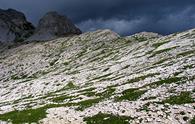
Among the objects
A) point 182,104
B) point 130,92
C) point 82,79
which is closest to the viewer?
point 182,104

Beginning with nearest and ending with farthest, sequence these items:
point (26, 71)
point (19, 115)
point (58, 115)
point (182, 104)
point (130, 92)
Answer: point (182, 104)
point (58, 115)
point (19, 115)
point (130, 92)
point (26, 71)

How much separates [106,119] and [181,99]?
924 cm

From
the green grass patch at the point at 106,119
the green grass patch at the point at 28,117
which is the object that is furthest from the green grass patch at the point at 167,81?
the green grass patch at the point at 28,117

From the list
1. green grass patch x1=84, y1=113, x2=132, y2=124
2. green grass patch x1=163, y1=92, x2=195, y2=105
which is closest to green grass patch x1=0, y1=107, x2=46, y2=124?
green grass patch x1=84, y1=113, x2=132, y2=124

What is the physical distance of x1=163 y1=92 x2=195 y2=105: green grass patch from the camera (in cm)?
4124

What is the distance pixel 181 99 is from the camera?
42.4m

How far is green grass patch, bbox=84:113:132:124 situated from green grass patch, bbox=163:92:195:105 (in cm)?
620

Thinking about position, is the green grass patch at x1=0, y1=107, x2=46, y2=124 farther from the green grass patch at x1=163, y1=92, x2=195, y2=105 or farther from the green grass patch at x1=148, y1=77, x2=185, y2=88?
the green grass patch at x1=148, y1=77, x2=185, y2=88

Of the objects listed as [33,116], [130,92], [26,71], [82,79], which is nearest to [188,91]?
[130,92]

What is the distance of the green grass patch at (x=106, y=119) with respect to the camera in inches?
1515

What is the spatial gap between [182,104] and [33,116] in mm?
18213

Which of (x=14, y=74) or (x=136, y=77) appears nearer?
(x=136, y=77)

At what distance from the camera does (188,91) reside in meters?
45.0

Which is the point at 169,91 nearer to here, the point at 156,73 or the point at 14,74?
the point at 156,73
